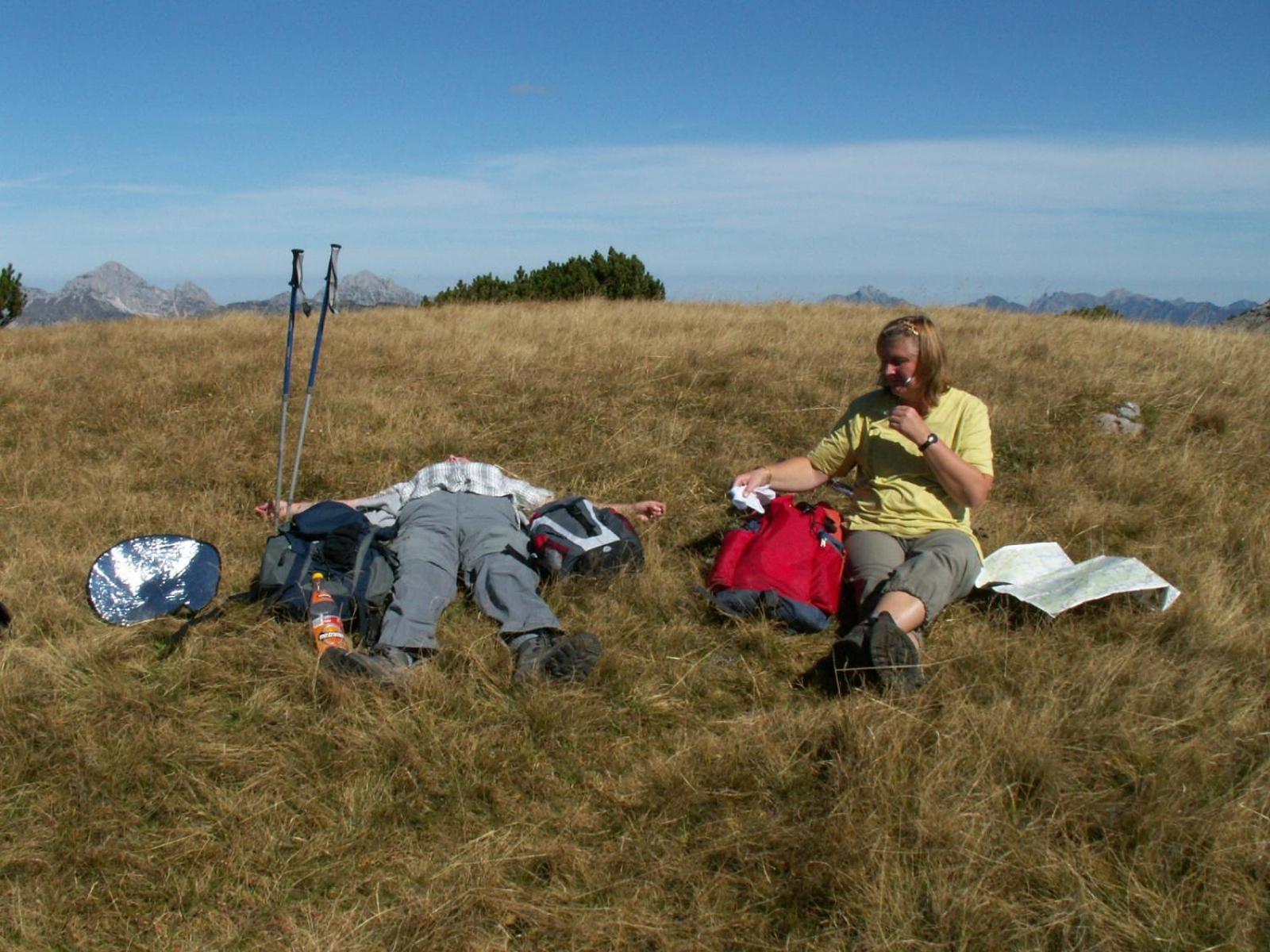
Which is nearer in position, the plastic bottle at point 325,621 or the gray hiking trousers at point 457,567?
the plastic bottle at point 325,621

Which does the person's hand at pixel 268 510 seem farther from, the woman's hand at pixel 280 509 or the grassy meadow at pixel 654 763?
the grassy meadow at pixel 654 763

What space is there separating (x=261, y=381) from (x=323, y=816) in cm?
598

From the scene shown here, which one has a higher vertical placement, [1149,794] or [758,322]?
[758,322]

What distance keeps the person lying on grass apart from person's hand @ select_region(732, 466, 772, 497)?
61cm

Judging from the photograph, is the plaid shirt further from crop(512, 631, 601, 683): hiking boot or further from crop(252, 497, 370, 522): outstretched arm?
crop(512, 631, 601, 683): hiking boot

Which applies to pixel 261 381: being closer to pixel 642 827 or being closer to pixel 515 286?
pixel 642 827

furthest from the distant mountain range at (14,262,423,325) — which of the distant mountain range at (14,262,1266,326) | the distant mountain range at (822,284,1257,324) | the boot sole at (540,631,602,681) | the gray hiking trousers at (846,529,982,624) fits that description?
the distant mountain range at (822,284,1257,324)

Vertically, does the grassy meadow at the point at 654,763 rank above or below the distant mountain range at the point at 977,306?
below

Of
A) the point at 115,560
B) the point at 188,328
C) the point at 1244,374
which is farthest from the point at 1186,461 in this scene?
the point at 188,328

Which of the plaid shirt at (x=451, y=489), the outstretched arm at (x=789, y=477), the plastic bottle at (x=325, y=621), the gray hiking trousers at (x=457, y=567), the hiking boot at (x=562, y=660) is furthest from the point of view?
the plaid shirt at (x=451, y=489)

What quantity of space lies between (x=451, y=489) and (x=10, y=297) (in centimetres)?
1634

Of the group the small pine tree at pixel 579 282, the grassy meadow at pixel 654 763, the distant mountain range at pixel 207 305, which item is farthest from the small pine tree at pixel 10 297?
the grassy meadow at pixel 654 763

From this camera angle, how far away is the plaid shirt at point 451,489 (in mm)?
4938

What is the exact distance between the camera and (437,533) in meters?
4.58
